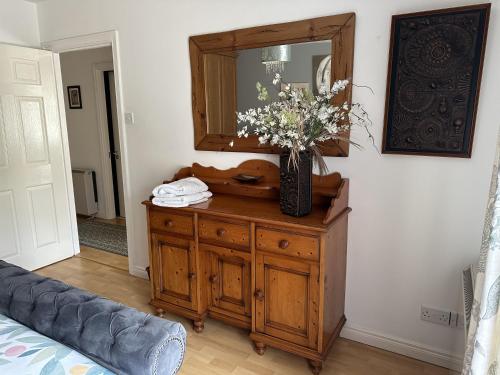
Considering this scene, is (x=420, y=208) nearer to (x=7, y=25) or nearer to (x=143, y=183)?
(x=143, y=183)

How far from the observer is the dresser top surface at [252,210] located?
1902mm

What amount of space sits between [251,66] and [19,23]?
2.35 metres

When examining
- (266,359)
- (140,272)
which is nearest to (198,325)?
(266,359)

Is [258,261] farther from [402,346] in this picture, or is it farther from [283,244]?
[402,346]

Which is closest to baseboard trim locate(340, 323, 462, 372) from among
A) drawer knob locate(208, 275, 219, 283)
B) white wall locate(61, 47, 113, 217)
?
drawer knob locate(208, 275, 219, 283)

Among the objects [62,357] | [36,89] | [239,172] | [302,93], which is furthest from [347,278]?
[36,89]

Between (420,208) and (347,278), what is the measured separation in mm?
639

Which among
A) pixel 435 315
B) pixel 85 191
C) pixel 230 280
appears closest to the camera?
pixel 435 315

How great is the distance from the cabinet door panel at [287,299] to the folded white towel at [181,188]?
2.07 ft

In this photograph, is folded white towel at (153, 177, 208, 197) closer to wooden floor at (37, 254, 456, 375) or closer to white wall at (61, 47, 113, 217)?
wooden floor at (37, 254, 456, 375)

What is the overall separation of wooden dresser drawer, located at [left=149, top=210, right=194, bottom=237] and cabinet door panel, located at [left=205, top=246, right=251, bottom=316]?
8.3 inches

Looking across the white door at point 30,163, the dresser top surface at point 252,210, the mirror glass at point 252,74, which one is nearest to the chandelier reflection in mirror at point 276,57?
the mirror glass at point 252,74

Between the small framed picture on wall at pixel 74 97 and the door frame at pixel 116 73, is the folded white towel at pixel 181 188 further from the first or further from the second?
the small framed picture on wall at pixel 74 97

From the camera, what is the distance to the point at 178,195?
228cm
